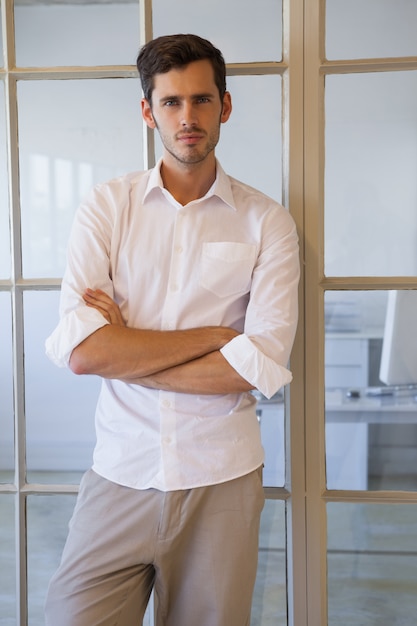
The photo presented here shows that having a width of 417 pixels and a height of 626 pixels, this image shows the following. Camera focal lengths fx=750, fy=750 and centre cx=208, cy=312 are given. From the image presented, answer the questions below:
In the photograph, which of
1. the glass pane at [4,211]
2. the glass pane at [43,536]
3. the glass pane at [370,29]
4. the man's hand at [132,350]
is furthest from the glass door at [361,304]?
the glass pane at [4,211]

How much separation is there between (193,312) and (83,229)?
0.34 m

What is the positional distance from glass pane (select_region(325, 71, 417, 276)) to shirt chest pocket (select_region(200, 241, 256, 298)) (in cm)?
42

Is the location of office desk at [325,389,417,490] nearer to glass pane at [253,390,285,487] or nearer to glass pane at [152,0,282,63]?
glass pane at [253,390,285,487]

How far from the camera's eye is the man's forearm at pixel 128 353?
1.72 metres

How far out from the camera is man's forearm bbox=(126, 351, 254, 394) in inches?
68.4

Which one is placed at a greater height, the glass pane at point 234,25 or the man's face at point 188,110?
the glass pane at point 234,25

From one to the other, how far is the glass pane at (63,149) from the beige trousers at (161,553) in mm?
775

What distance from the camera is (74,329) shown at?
1.73 meters

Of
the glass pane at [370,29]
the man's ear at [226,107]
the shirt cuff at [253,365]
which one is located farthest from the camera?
the glass pane at [370,29]

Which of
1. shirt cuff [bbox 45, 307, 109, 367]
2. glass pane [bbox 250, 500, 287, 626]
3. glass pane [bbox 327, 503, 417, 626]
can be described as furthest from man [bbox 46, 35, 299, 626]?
glass pane [bbox 327, 503, 417, 626]

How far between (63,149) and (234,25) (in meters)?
0.61

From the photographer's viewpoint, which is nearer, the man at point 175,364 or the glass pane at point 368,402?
the man at point 175,364

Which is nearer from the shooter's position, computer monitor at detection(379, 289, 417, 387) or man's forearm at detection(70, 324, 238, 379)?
man's forearm at detection(70, 324, 238, 379)

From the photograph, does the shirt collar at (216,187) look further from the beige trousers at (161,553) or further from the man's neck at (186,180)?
the beige trousers at (161,553)
